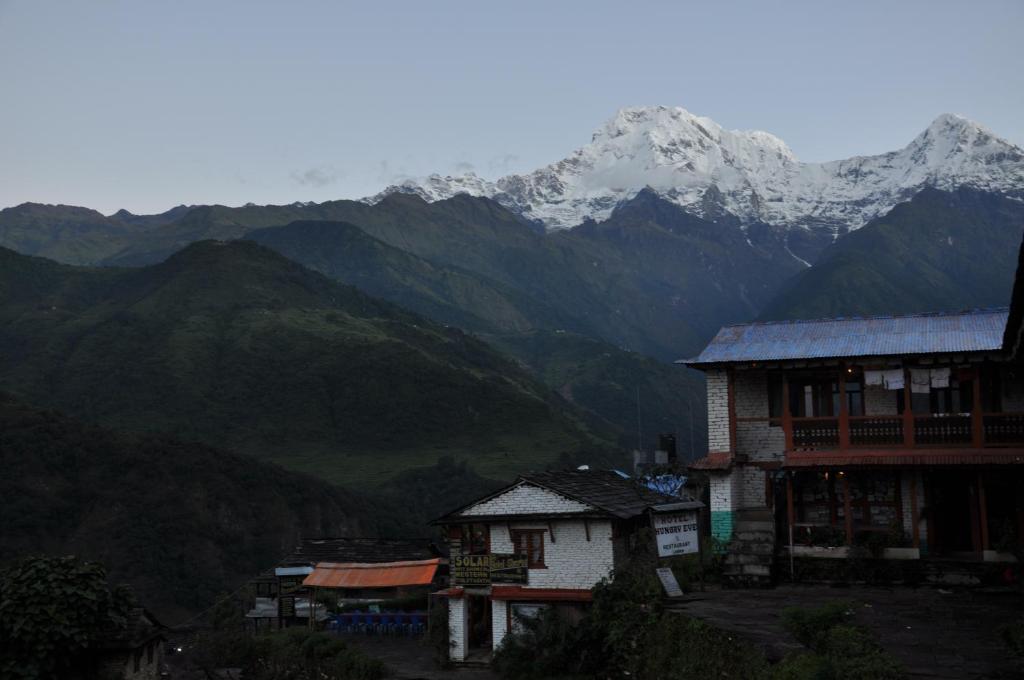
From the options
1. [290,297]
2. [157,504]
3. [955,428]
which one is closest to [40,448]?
[157,504]

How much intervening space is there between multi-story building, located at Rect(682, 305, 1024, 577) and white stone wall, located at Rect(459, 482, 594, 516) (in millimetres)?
4390

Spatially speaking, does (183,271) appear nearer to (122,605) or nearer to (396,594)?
(396,594)

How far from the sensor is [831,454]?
32.4 meters

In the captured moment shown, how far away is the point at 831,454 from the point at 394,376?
121 metres

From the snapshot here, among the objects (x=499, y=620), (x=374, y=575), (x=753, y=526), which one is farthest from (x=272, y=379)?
(x=753, y=526)

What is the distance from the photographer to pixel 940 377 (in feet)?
104

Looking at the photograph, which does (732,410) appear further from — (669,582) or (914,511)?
(669,582)

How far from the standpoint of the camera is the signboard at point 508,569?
33.6 meters

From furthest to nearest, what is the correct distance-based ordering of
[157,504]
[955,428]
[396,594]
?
[157,504] → [396,594] → [955,428]

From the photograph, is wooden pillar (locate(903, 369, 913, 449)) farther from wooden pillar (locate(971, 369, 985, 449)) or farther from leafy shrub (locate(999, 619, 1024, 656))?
leafy shrub (locate(999, 619, 1024, 656))

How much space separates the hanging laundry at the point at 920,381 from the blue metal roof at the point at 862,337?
72cm

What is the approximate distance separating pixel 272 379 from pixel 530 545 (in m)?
117

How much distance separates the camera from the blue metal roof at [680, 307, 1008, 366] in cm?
3178

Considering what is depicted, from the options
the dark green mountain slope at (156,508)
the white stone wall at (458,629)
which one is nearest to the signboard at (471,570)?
the white stone wall at (458,629)
